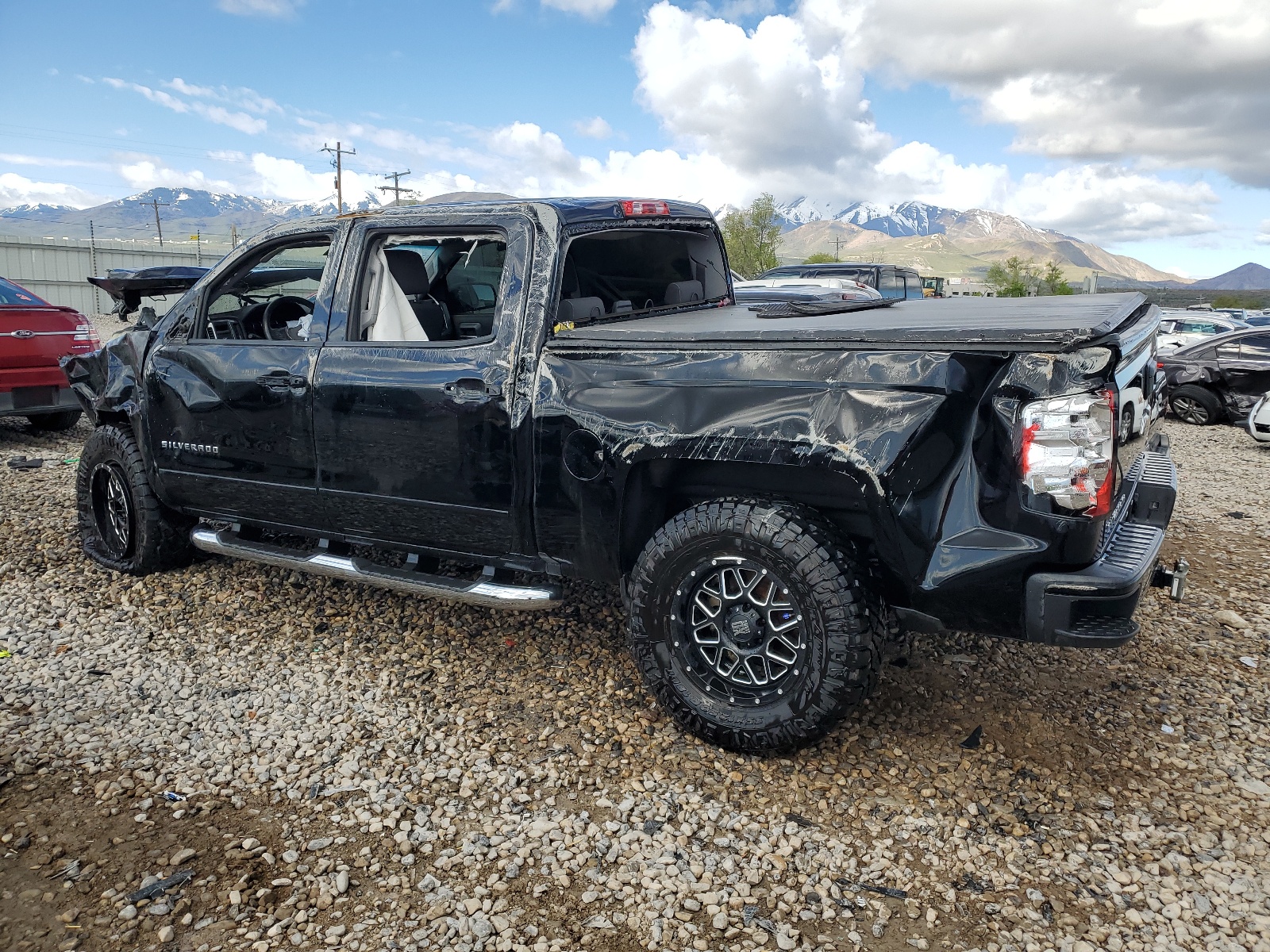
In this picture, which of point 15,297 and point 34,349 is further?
point 15,297

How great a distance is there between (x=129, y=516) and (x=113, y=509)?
0.65 feet

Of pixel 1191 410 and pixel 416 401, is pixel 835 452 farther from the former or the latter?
pixel 1191 410

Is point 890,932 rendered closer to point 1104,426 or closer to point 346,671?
point 1104,426

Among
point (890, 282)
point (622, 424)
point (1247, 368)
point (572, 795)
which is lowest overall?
point (572, 795)

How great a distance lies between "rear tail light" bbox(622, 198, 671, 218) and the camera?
4137mm

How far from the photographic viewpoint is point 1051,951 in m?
2.38

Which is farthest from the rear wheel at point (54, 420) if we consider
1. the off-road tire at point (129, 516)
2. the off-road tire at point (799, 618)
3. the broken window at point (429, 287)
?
the off-road tire at point (799, 618)

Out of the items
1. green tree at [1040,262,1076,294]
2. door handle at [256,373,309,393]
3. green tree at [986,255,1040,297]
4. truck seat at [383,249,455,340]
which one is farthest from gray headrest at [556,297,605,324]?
green tree at [1040,262,1076,294]

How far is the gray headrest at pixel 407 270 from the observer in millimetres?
4145

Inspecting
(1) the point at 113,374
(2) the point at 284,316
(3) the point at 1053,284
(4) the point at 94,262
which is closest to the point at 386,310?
(2) the point at 284,316

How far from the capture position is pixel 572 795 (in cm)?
309

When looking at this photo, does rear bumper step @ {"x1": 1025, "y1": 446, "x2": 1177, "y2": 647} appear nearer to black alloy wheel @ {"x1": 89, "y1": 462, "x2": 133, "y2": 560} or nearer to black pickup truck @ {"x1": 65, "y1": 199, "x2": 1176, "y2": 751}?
black pickup truck @ {"x1": 65, "y1": 199, "x2": 1176, "y2": 751}

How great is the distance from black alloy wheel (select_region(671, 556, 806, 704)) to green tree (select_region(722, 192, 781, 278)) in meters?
71.1

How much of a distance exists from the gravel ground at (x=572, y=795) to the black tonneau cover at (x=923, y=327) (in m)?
1.49
